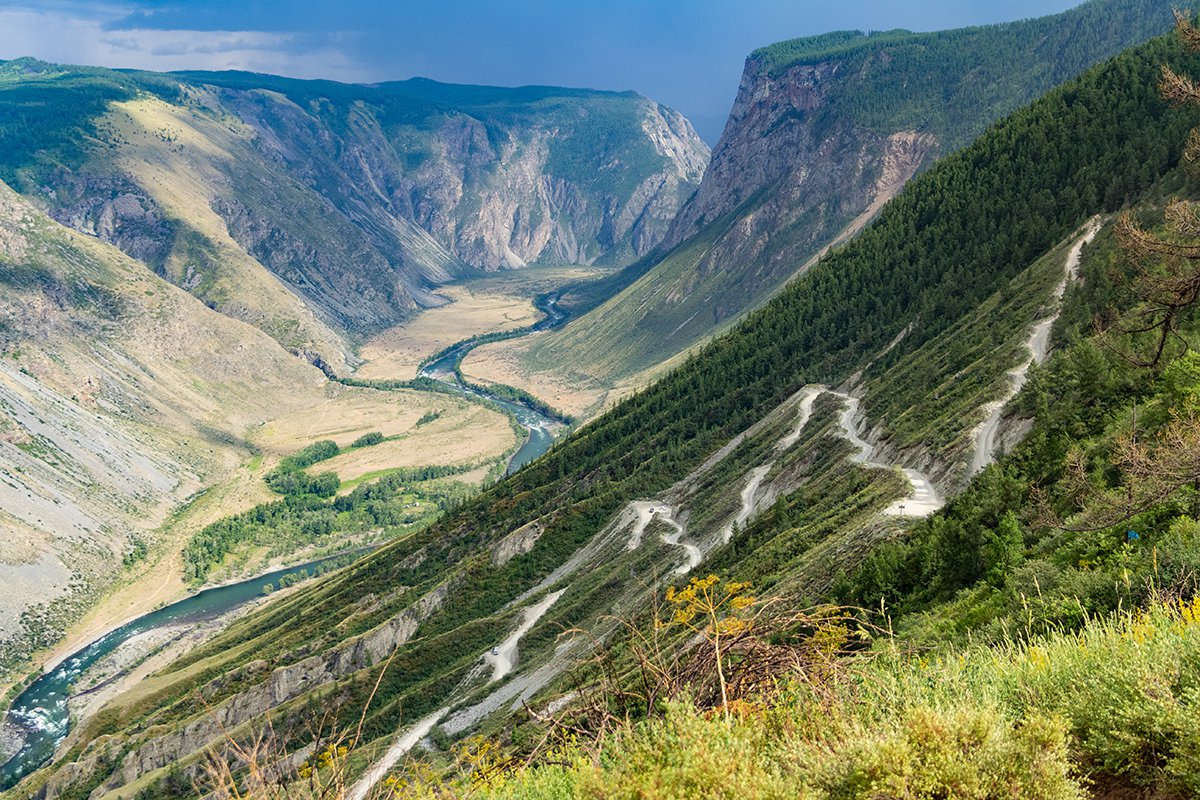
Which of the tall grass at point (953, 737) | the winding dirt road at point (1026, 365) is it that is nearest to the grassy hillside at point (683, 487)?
the winding dirt road at point (1026, 365)

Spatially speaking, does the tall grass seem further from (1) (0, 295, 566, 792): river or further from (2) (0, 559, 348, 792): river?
(2) (0, 559, 348, 792): river

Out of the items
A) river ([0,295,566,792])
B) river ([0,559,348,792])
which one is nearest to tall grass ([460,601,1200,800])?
river ([0,295,566,792])

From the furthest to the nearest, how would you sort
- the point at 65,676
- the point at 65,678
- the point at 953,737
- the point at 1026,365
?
the point at 65,676
the point at 65,678
the point at 1026,365
the point at 953,737

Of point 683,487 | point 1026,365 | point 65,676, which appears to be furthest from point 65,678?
point 1026,365

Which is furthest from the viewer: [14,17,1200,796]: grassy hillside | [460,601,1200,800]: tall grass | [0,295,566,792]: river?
[0,295,566,792]: river

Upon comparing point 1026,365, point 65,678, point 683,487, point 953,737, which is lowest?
point 65,678

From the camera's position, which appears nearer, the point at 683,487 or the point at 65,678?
the point at 683,487

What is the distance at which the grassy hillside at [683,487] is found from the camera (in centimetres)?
8556

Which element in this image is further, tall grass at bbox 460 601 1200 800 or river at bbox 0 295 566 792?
river at bbox 0 295 566 792

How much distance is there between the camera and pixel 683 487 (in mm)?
113250

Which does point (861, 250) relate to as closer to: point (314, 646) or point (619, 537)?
point (619, 537)

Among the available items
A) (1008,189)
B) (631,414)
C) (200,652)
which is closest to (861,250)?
(1008,189)

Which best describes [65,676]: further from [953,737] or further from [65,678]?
[953,737]

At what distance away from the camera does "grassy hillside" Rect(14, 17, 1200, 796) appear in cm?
8556
